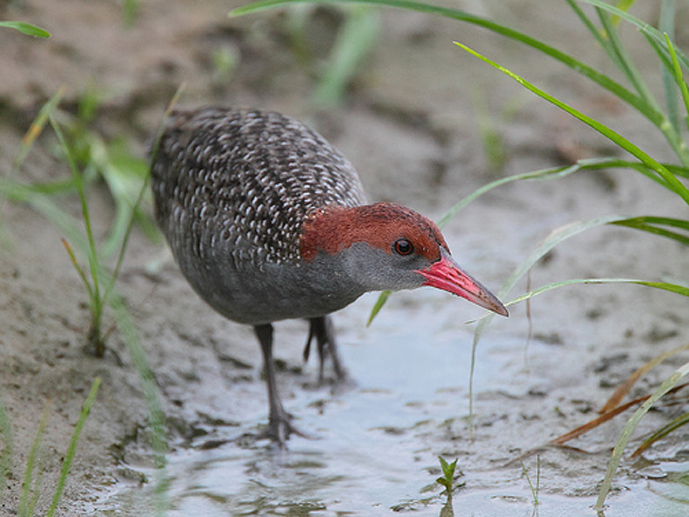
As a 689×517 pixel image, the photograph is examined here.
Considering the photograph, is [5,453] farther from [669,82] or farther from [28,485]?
[669,82]

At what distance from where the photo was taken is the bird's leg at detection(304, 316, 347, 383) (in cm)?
495

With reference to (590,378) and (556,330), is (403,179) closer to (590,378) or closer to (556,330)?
(556,330)

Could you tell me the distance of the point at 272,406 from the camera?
4.54 m

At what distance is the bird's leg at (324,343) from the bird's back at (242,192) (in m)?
0.68

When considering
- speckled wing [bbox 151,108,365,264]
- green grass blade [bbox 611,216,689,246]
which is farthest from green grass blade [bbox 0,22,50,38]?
green grass blade [bbox 611,216,689,246]

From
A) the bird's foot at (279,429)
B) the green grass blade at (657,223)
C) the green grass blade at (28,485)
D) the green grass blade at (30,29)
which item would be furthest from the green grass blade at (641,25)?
the green grass blade at (28,485)

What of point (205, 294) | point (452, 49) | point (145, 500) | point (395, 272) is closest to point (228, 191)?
point (205, 294)

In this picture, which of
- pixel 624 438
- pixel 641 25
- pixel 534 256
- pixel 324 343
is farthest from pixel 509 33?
pixel 324 343

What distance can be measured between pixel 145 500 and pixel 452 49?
195 inches

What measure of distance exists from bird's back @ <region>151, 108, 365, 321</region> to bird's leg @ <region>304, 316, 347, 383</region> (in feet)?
2.22

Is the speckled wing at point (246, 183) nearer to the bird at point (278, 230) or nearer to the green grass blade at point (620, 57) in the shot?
the bird at point (278, 230)

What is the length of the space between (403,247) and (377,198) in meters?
2.97

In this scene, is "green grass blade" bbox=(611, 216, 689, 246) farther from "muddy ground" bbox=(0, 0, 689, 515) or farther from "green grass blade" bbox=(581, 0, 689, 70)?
"green grass blade" bbox=(581, 0, 689, 70)

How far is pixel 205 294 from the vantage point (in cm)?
443
